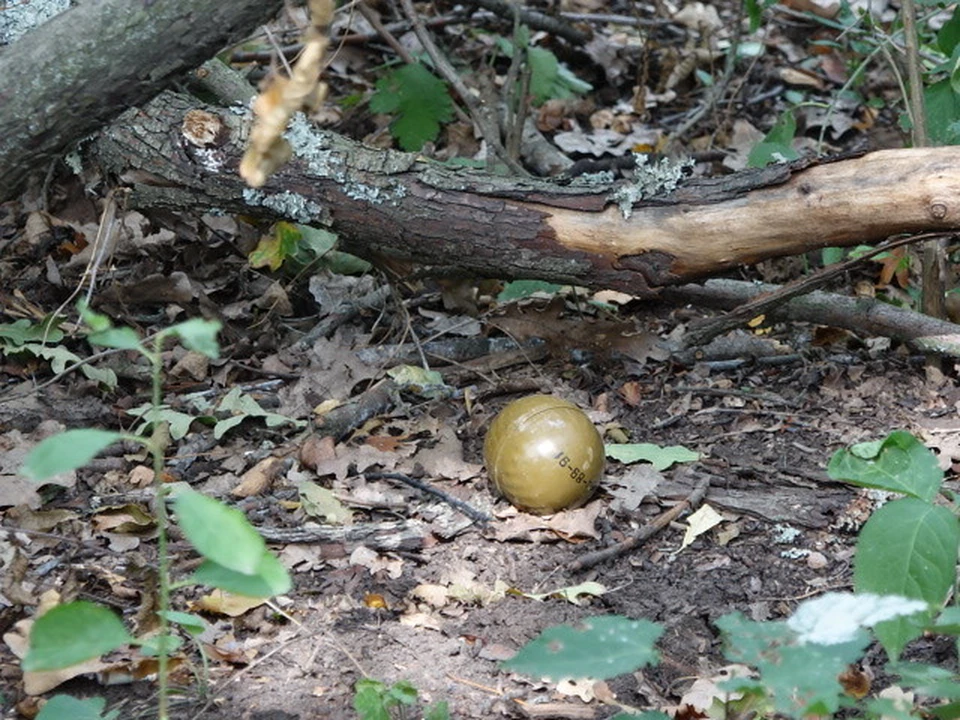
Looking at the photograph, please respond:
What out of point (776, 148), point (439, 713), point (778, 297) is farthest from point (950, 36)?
point (439, 713)

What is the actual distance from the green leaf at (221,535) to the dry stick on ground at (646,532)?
4.84 ft

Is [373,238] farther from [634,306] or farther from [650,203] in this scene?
[634,306]

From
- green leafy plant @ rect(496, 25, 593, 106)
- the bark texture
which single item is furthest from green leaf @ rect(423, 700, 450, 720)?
green leafy plant @ rect(496, 25, 593, 106)

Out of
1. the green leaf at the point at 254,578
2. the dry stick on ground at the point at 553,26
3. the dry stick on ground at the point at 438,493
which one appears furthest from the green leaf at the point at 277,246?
the green leaf at the point at 254,578

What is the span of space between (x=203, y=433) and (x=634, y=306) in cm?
167

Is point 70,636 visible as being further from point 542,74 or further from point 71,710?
point 542,74

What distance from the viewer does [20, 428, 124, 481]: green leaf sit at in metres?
1.72

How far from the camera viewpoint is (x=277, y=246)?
425 centimetres

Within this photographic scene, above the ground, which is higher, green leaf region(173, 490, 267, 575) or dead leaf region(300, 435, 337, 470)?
green leaf region(173, 490, 267, 575)

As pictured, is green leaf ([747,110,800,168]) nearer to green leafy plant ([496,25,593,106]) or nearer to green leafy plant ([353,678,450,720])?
green leafy plant ([496,25,593,106])

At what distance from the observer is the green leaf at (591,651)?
6.15ft

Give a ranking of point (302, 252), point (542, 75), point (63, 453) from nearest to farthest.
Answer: point (63, 453) < point (302, 252) < point (542, 75)

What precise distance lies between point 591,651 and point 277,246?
8.59 feet

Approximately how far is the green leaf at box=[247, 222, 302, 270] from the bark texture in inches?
49.7
